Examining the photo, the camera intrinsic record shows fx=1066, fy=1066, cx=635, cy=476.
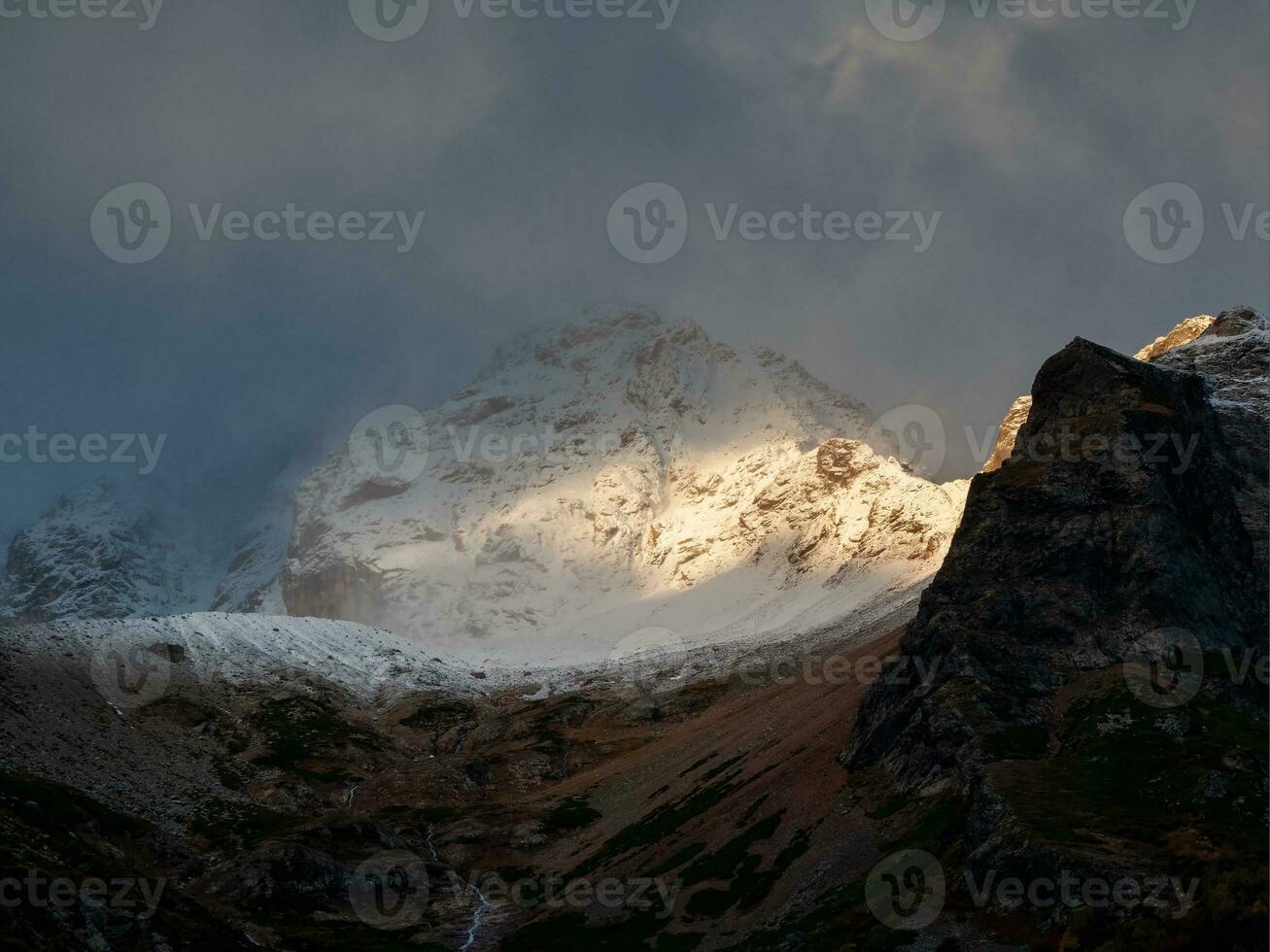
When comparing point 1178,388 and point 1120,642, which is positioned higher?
point 1178,388

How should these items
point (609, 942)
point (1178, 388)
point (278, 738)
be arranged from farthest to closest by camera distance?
1. point (278, 738)
2. point (1178, 388)
3. point (609, 942)

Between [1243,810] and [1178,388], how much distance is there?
49.2 meters

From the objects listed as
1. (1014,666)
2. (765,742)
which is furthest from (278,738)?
(1014,666)

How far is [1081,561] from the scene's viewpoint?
8419 centimetres

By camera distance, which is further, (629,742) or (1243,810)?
(629,742)

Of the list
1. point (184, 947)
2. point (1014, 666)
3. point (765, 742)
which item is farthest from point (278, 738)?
point (1014, 666)

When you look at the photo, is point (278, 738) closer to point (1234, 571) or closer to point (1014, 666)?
point (1014, 666)

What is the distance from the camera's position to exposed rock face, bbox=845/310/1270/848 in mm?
76750

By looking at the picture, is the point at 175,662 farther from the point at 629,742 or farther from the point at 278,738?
the point at 629,742

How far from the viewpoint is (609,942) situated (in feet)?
232

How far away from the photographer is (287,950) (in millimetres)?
73938

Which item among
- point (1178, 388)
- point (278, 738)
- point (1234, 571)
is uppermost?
point (1178, 388)

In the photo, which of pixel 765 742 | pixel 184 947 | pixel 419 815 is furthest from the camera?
pixel 419 815

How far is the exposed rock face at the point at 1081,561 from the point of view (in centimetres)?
7675
